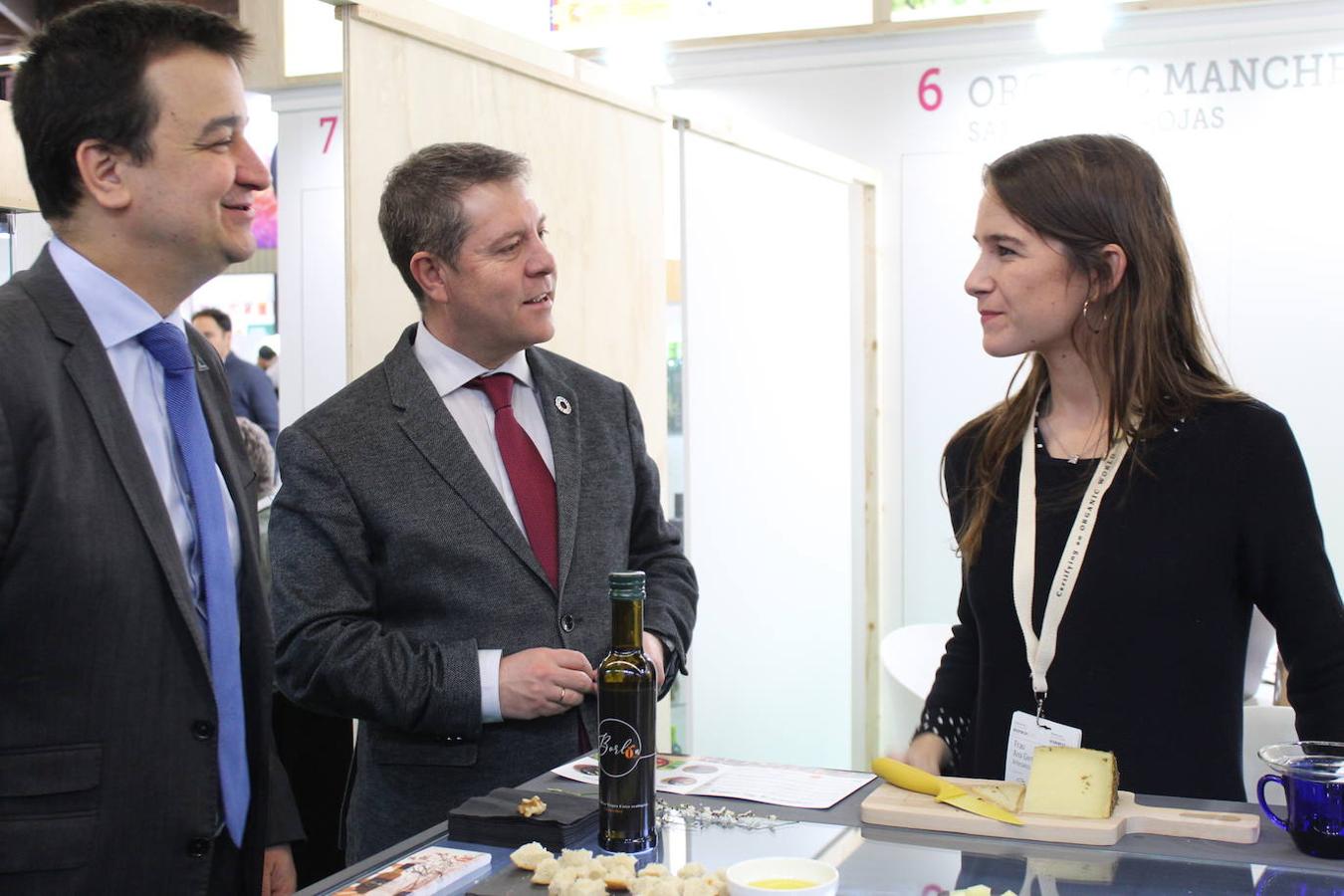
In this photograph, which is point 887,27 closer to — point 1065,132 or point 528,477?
point 1065,132

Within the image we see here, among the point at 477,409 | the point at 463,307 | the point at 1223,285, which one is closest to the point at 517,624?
the point at 477,409

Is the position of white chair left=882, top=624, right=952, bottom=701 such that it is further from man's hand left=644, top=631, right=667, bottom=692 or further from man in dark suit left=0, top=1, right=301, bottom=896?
man in dark suit left=0, top=1, right=301, bottom=896

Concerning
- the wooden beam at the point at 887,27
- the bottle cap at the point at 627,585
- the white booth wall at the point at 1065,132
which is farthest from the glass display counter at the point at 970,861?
the wooden beam at the point at 887,27

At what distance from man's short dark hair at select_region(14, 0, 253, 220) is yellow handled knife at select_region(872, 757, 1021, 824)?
1.15 metres

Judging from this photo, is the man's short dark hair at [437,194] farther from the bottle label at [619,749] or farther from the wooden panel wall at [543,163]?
the bottle label at [619,749]

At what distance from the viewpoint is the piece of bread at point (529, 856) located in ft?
4.23

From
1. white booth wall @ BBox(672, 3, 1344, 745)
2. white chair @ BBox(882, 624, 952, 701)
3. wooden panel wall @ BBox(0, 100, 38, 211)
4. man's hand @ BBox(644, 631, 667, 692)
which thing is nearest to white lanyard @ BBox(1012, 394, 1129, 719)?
man's hand @ BBox(644, 631, 667, 692)

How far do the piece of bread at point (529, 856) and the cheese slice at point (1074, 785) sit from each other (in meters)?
0.52

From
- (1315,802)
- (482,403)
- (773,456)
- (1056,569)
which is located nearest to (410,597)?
(482,403)

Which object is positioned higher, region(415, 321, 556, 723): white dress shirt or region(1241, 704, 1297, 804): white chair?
region(415, 321, 556, 723): white dress shirt

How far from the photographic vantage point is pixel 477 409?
7.34 ft

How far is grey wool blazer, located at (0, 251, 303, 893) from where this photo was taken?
4.60 ft

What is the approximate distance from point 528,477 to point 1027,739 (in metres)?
0.89

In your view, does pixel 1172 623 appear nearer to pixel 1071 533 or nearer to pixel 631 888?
pixel 1071 533
